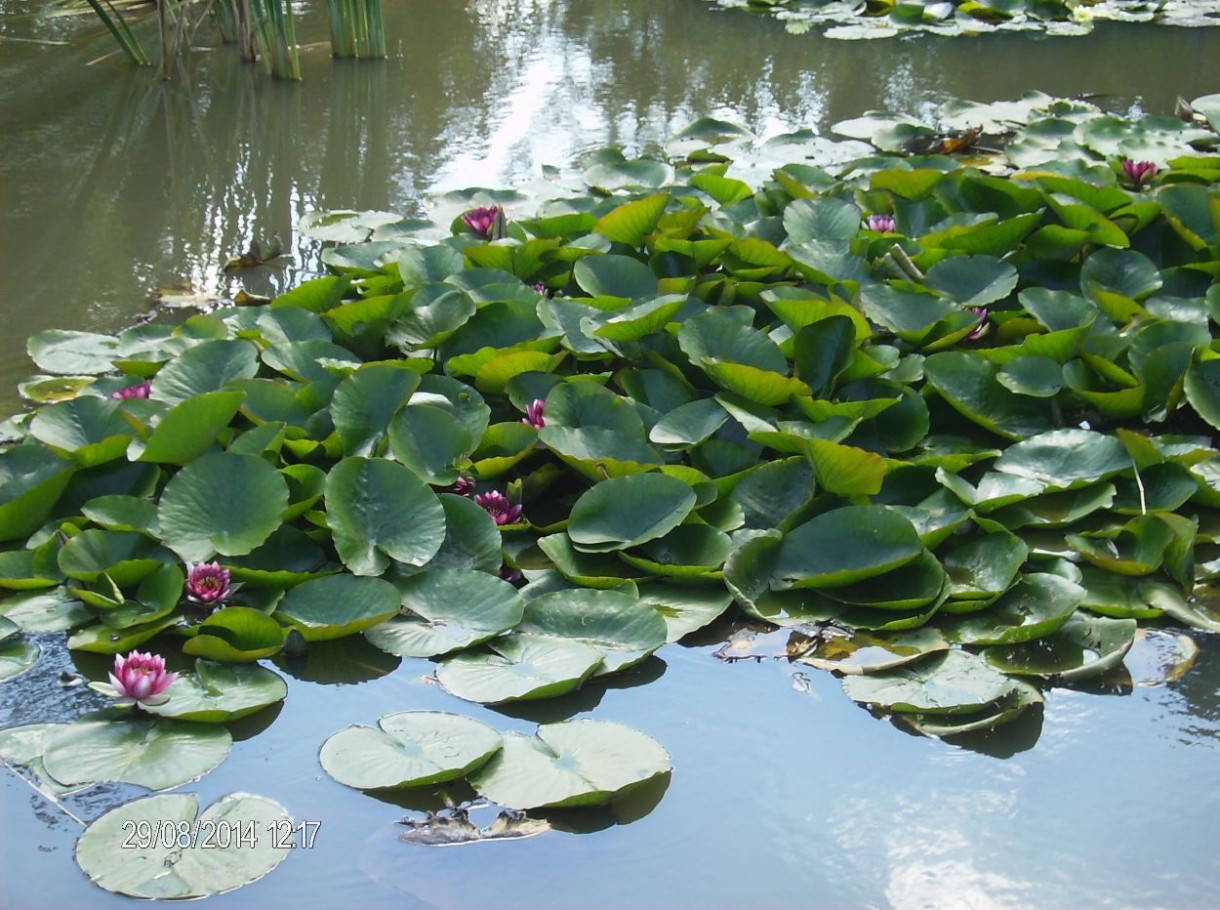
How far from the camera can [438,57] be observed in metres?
5.82

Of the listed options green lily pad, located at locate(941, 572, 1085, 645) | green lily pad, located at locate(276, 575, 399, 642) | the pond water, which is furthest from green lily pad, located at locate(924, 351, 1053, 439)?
green lily pad, located at locate(276, 575, 399, 642)

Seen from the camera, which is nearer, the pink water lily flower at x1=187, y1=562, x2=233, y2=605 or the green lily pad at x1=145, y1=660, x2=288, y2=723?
the green lily pad at x1=145, y1=660, x2=288, y2=723

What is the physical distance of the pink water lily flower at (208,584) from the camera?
6.05ft

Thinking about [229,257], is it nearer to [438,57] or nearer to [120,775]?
[120,775]

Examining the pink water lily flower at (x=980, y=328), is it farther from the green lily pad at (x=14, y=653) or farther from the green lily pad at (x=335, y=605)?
the green lily pad at (x=14, y=653)

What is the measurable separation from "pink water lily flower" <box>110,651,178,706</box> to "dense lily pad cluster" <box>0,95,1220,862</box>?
0.06 ft

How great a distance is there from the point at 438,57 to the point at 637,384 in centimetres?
404

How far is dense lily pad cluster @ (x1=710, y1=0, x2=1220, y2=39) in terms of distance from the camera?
6.57 m

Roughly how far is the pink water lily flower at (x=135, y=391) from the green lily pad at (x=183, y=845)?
103 centimetres

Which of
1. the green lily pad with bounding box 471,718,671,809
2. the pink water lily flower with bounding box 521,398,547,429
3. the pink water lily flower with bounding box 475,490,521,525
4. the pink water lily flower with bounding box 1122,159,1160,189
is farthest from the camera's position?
the pink water lily flower with bounding box 1122,159,1160,189

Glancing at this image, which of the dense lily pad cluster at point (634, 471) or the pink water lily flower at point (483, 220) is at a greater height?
the pink water lily flower at point (483, 220)

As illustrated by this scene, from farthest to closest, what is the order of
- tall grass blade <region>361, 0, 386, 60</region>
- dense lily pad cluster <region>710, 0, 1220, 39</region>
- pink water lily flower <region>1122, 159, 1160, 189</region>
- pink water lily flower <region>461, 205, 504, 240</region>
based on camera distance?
dense lily pad cluster <region>710, 0, 1220, 39</region>, tall grass blade <region>361, 0, 386, 60</region>, pink water lily flower <region>1122, 159, 1160, 189</region>, pink water lily flower <region>461, 205, 504, 240</region>

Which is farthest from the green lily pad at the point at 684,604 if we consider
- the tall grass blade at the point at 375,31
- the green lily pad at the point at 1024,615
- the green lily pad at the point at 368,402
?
the tall grass blade at the point at 375,31

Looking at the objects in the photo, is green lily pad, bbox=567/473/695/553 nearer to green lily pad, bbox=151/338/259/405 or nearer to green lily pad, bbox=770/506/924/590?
green lily pad, bbox=770/506/924/590
